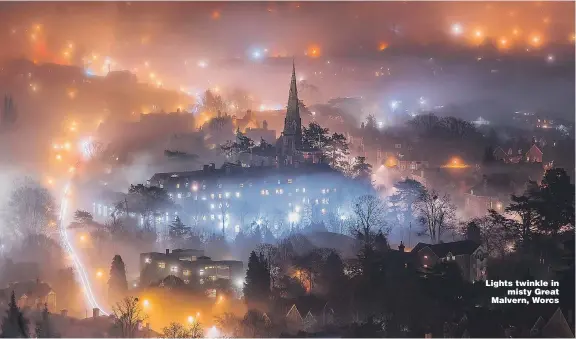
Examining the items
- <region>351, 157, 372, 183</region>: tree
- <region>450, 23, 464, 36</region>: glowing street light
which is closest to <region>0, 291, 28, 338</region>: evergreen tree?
<region>351, 157, 372, 183</region>: tree

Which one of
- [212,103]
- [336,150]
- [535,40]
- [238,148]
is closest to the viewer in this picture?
[535,40]

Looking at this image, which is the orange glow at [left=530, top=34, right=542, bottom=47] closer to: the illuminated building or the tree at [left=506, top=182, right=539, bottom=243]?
the tree at [left=506, top=182, right=539, bottom=243]

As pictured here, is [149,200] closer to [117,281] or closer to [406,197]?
[117,281]

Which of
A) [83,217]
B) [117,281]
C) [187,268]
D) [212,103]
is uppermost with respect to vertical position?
[212,103]

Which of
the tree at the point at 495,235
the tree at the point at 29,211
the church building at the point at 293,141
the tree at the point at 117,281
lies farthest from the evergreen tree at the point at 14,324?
the church building at the point at 293,141

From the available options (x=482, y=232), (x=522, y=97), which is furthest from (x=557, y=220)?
(x=522, y=97)

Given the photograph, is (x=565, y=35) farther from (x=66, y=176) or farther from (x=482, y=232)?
(x=66, y=176)

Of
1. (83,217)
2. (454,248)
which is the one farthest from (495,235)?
(83,217)
